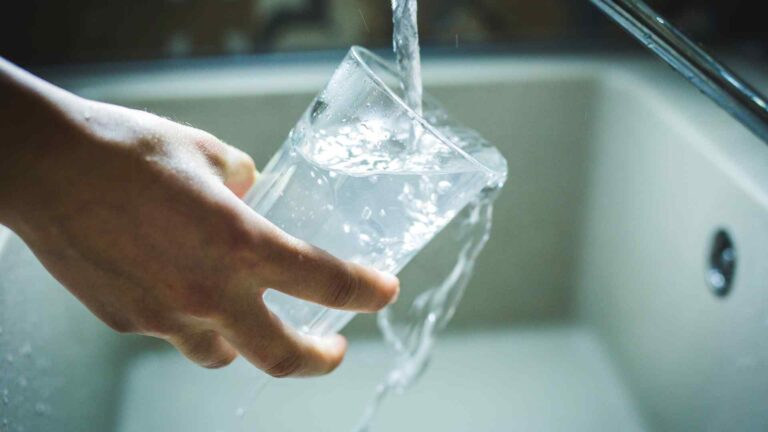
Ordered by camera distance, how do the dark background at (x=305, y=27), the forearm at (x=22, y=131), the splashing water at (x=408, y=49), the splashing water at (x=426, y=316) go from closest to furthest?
the forearm at (x=22, y=131) < the splashing water at (x=408, y=49) < the splashing water at (x=426, y=316) < the dark background at (x=305, y=27)

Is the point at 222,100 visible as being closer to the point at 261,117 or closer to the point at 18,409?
the point at 261,117

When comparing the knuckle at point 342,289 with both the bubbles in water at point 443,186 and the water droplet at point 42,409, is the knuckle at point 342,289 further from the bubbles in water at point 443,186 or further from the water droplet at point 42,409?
the water droplet at point 42,409

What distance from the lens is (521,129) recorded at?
80 cm

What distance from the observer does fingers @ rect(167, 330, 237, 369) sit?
38 centimetres

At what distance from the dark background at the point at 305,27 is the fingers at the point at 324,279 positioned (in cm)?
53

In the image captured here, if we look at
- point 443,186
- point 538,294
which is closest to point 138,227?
point 443,186

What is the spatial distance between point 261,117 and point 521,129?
0.27 metres

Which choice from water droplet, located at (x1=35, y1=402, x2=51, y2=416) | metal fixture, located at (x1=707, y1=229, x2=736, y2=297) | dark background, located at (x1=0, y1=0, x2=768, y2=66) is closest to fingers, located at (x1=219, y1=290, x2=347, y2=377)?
water droplet, located at (x1=35, y1=402, x2=51, y2=416)

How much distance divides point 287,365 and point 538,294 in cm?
47

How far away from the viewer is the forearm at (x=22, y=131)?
0.34 metres

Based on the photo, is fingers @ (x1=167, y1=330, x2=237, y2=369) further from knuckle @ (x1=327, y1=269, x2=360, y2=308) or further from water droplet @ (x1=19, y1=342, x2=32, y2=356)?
water droplet @ (x1=19, y1=342, x2=32, y2=356)

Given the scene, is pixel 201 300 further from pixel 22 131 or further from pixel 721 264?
pixel 721 264

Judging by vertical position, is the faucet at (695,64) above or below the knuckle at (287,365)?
above

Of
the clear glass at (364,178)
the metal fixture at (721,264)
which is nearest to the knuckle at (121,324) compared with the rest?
the clear glass at (364,178)
